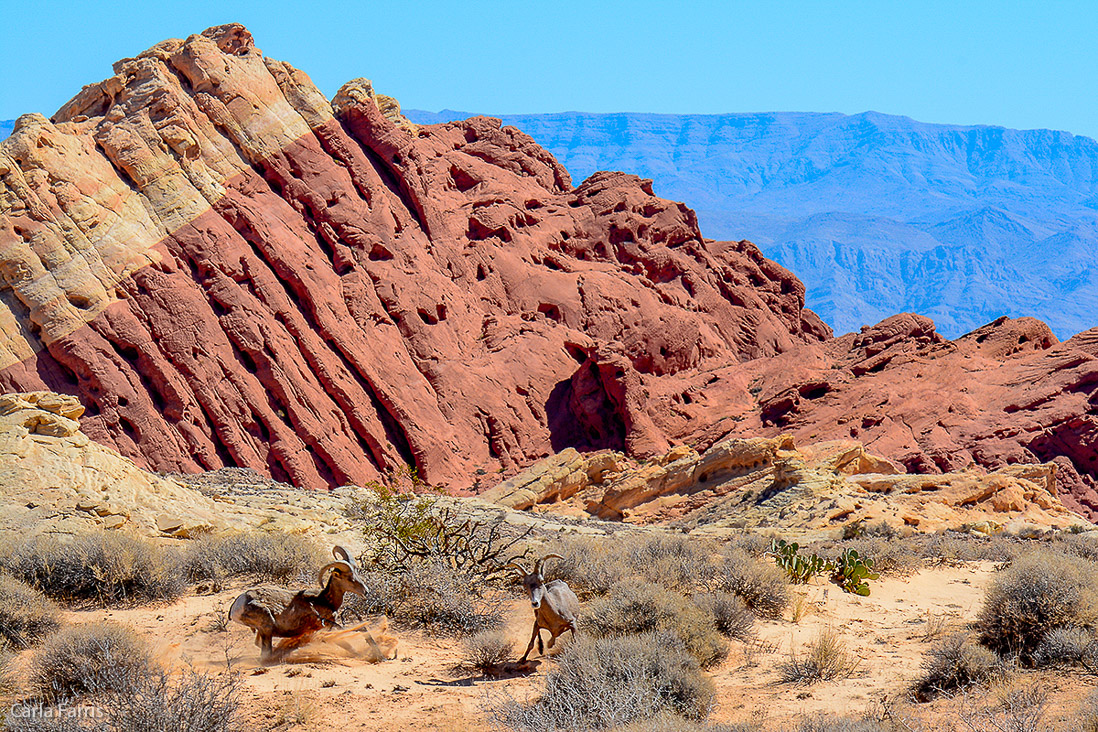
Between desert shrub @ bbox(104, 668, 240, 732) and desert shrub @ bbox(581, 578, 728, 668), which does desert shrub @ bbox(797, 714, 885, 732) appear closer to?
desert shrub @ bbox(581, 578, 728, 668)

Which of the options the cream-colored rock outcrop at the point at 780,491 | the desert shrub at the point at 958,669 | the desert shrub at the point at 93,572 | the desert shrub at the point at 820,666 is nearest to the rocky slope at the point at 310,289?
the cream-colored rock outcrop at the point at 780,491

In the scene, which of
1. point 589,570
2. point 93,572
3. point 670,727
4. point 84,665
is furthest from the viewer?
point 589,570

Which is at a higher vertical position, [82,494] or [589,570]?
[82,494]

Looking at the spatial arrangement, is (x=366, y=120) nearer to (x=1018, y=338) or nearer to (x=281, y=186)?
(x=281, y=186)

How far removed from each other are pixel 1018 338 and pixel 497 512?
74.0ft

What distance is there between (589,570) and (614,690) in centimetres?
424

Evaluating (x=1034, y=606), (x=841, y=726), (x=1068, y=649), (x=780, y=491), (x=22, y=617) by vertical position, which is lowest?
(x=841, y=726)

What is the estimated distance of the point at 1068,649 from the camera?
24.8 ft

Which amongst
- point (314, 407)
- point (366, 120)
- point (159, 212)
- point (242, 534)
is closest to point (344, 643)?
point (242, 534)

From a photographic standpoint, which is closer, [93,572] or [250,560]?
[93,572]

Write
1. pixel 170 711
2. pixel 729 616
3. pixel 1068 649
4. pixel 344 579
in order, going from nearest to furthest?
1. pixel 170 711
2. pixel 1068 649
3. pixel 344 579
4. pixel 729 616

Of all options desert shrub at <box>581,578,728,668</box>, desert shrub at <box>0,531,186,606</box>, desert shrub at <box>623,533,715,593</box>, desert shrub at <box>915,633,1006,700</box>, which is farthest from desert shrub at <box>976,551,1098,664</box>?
desert shrub at <box>0,531,186,606</box>

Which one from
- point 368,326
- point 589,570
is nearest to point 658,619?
point 589,570

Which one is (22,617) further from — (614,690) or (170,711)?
(614,690)
